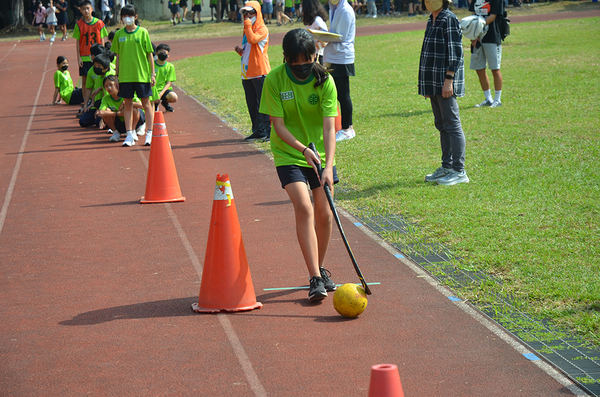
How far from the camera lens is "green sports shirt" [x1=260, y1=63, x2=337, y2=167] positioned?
481 cm

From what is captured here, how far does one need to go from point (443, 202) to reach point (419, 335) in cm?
293

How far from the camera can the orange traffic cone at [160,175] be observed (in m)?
7.87

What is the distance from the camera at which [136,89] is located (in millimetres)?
10609

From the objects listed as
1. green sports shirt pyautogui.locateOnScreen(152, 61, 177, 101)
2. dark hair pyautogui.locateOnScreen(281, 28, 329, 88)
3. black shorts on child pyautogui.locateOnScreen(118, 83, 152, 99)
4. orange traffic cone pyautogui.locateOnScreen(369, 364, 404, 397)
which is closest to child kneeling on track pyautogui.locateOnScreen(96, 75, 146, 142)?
black shorts on child pyautogui.locateOnScreen(118, 83, 152, 99)

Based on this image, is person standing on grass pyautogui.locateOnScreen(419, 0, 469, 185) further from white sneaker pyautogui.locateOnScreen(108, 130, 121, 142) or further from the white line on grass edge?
white sneaker pyautogui.locateOnScreen(108, 130, 121, 142)

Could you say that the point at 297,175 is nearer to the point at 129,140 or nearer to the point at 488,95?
the point at 129,140

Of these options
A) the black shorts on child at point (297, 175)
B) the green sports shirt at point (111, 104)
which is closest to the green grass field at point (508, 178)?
the black shorts on child at point (297, 175)

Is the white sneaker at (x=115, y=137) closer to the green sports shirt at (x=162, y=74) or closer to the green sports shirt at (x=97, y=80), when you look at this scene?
the green sports shirt at (x=97, y=80)

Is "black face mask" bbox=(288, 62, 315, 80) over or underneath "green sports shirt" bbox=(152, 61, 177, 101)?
over

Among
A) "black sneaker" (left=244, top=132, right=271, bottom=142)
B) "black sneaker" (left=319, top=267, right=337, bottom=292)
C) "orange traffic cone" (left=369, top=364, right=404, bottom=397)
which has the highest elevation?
"orange traffic cone" (left=369, top=364, right=404, bottom=397)

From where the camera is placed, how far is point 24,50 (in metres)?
32.6

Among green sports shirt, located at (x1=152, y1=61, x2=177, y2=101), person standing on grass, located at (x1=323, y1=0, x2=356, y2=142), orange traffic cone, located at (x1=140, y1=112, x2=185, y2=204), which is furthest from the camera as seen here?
green sports shirt, located at (x1=152, y1=61, x2=177, y2=101)

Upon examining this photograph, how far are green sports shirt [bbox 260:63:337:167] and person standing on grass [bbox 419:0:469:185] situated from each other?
→ 3182 mm

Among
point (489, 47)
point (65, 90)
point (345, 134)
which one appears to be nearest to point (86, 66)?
point (65, 90)
